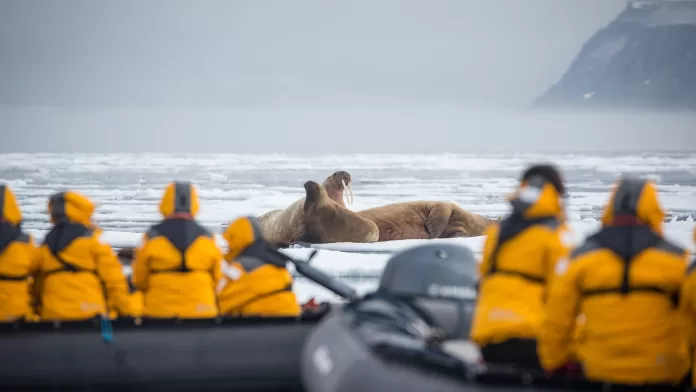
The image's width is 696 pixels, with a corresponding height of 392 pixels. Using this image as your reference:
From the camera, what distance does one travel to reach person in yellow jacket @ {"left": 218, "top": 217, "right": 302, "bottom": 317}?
461 cm

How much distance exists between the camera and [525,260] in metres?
3.48

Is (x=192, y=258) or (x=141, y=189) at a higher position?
(x=192, y=258)

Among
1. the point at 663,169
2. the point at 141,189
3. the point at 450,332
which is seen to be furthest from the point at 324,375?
the point at 663,169

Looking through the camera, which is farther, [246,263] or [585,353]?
[246,263]

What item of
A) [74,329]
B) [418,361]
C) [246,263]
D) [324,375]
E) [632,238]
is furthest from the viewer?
[246,263]

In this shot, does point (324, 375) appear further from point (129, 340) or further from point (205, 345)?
point (129, 340)

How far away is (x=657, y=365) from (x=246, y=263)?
2.20m

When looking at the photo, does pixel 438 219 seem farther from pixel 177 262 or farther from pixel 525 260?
pixel 525 260

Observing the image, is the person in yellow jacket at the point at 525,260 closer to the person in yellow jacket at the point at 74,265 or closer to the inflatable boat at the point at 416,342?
the inflatable boat at the point at 416,342

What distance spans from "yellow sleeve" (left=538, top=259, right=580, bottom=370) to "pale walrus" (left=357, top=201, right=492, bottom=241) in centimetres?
709

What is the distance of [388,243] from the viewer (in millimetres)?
9375

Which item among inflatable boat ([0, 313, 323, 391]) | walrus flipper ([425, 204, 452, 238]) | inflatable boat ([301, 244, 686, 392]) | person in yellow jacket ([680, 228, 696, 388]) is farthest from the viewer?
walrus flipper ([425, 204, 452, 238])

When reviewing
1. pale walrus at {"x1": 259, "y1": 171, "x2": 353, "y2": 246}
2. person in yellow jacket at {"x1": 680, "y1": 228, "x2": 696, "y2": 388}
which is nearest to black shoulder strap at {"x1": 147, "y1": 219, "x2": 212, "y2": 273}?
person in yellow jacket at {"x1": 680, "y1": 228, "x2": 696, "y2": 388}

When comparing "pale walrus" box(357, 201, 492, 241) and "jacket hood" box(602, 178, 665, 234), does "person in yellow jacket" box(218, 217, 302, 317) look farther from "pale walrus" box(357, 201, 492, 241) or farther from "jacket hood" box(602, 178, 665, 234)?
"pale walrus" box(357, 201, 492, 241)
